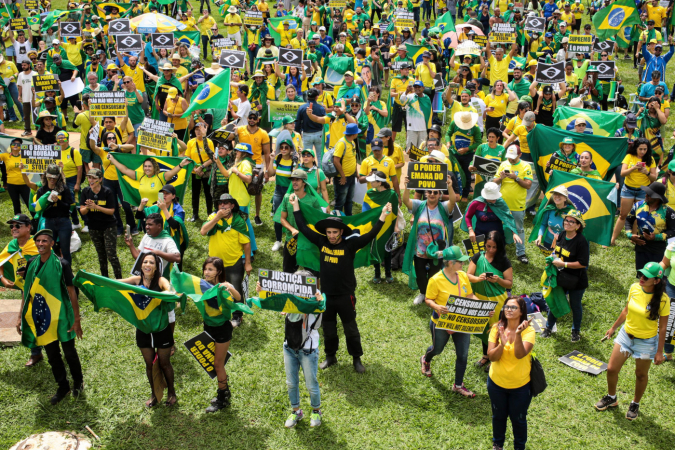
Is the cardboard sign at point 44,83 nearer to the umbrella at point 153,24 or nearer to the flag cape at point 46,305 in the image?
the umbrella at point 153,24

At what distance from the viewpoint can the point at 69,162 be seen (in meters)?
12.5

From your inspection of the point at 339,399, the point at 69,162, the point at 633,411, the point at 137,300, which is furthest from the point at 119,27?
the point at 633,411

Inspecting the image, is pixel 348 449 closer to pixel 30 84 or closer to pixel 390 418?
pixel 390 418

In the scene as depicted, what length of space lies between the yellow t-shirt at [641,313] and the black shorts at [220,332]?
15.6ft

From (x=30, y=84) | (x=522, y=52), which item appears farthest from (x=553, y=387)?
(x=522, y=52)

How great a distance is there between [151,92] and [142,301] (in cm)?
1164

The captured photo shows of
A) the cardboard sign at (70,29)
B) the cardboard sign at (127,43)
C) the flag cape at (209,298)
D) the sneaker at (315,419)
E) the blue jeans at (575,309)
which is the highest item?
the cardboard sign at (70,29)

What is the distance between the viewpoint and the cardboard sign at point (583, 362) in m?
8.80

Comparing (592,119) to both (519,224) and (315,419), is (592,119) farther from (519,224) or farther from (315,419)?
(315,419)

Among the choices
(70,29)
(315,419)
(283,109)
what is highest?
(70,29)

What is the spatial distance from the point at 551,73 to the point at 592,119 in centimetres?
239

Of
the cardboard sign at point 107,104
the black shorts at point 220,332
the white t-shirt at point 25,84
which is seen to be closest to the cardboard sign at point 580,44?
the cardboard sign at point 107,104

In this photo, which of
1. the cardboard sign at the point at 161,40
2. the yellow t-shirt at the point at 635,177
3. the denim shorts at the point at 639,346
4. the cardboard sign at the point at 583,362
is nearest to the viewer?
the denim shorts at the point at 639,346

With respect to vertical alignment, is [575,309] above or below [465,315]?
below
